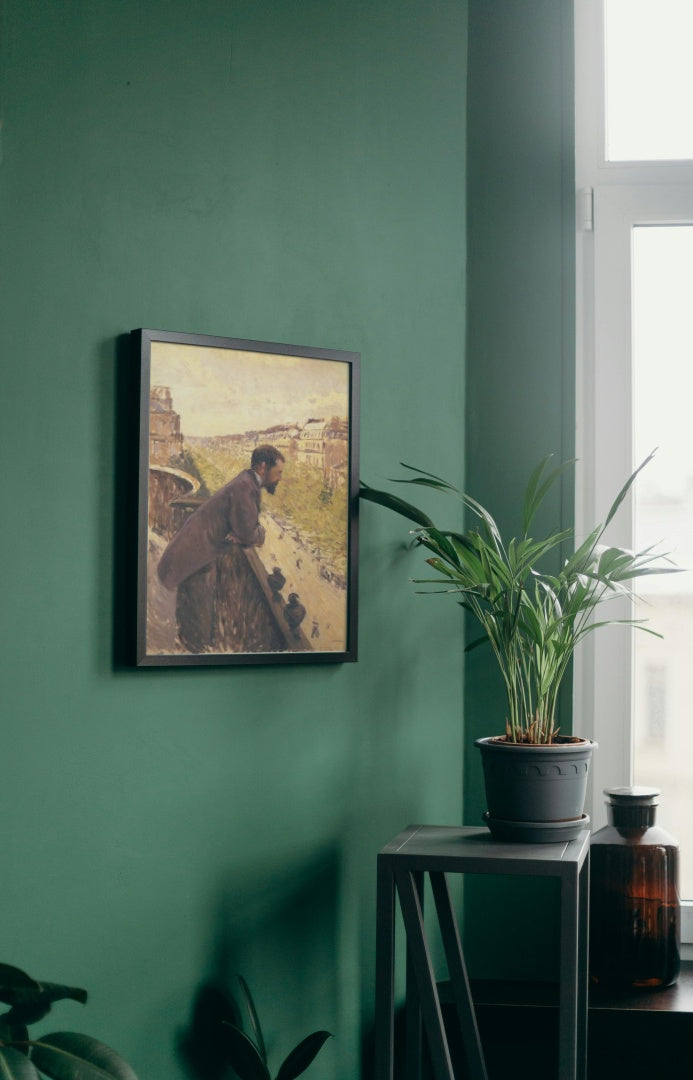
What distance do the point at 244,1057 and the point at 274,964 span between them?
0.21 metres

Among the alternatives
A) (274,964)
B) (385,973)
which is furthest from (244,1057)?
(385,973)

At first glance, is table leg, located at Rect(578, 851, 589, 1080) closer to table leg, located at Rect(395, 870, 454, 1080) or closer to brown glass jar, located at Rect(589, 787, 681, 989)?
brown glass jar, located at Rect(589, 787, 681, 989)

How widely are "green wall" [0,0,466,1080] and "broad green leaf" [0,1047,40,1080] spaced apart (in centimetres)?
60

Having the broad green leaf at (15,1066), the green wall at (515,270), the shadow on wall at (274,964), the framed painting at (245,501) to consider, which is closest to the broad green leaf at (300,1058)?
the shadow on wall at (274,964)

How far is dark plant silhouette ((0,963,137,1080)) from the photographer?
1316mm

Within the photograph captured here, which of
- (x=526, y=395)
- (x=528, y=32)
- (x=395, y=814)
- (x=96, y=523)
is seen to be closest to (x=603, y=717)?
(x=395, y=814)

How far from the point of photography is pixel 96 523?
1998 millimetres

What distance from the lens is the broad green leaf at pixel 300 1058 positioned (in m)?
2.05

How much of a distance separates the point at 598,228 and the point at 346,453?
942mm

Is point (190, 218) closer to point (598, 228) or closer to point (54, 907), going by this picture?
point (598, 228)

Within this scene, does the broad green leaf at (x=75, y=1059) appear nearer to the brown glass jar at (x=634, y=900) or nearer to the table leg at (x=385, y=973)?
the table leg at (x=385, y=973)

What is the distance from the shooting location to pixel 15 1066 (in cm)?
128

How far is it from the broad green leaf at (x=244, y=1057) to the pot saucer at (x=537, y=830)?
0.63 meters

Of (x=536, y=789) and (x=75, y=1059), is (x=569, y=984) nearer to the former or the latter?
(x=536, y=789)
